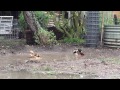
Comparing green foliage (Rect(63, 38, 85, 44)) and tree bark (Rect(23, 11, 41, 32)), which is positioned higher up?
tree bark (Rect(23, 11, 41, 32))

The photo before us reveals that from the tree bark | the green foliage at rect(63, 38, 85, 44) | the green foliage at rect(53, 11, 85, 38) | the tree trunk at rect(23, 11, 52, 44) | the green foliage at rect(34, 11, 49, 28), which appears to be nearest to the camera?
the tree trunk at rect(23, 11, 52, 44)

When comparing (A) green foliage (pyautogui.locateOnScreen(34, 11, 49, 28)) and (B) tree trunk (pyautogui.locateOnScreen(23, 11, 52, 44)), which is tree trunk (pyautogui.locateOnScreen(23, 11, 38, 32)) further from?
(A) green foliage (pyautogui.locateOnScreen(34, 11, 49, 28))

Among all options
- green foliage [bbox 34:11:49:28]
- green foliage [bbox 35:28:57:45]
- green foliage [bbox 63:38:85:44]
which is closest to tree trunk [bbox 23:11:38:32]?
green foliage [bbox 35:28:57:45]

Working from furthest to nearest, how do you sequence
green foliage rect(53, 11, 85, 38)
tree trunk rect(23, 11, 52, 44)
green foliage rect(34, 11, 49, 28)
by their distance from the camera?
green foliage rect(34, 11, 49, 28) → green foliage rect(53, 11, 85, 38) → tree trunk rect(23, 11, 52, 44)

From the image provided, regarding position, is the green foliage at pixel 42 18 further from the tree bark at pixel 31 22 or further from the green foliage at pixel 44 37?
the green foliage at pixel 44 37

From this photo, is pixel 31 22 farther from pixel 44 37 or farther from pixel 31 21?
pixel 44 37

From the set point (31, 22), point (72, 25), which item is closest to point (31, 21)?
point (31, 22)

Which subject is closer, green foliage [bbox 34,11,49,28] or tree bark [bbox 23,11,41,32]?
tree bark [bbox 23,11,41,32]

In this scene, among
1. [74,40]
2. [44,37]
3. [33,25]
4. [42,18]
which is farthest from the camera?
[42,18]
